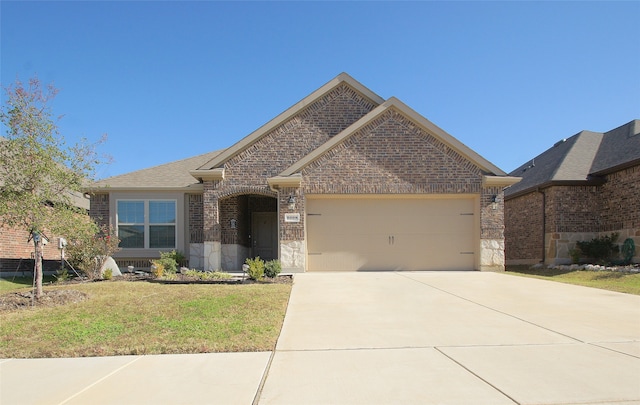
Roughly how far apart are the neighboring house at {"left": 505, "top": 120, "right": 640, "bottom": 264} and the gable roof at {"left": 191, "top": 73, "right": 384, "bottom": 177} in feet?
28.7

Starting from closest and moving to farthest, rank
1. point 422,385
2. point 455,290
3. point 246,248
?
point 422,385, point 455,290, point 246,248

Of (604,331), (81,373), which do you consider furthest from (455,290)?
(81,373)

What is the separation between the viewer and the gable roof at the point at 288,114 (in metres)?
14.7

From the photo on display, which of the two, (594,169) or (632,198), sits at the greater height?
(594,169)

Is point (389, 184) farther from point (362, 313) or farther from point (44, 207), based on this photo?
point (44, 207)

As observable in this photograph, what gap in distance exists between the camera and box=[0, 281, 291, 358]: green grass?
5621 millimetres

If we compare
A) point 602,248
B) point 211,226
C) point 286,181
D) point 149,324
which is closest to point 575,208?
point 602,248

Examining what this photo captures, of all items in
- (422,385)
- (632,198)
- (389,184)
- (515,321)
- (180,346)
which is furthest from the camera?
(632,198)

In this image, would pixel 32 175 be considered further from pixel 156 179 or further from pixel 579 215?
pixel 579 215

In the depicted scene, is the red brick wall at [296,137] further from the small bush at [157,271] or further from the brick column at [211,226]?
the small bush at [157,271]

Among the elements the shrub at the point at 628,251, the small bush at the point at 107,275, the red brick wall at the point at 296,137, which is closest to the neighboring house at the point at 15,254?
the small bush at the point at 107,275

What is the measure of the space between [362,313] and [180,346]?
328 cm

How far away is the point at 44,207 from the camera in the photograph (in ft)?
29.8

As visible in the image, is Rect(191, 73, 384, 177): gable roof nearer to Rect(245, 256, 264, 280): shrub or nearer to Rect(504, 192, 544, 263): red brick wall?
Rect(245, 256, 264, 280): shrub
